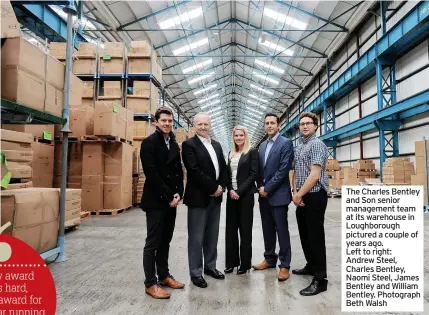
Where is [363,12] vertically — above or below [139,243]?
above

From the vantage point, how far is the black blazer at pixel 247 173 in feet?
10.0

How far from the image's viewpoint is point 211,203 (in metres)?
2.97

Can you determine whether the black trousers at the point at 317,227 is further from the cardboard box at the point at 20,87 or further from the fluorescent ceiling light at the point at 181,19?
the fluorescent ceiling light at the point at 181,19

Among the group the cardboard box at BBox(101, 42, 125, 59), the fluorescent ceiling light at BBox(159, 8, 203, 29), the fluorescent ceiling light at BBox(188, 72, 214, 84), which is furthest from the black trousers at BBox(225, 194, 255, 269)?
the fluorescent ceiling light at BBox(188, 72, 214, 84)

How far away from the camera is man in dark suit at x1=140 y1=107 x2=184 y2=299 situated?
8.35 feet

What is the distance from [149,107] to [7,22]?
234 inches

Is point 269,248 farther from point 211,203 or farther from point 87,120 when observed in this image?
point 87,120

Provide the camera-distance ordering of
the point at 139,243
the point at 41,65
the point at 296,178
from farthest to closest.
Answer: the point at 139,243, the point at 41,65, the point at 296,178

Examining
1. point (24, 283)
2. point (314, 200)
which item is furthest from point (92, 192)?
point (314, 200)

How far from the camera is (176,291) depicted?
2.66m

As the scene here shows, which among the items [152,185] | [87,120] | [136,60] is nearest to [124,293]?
[152,185]

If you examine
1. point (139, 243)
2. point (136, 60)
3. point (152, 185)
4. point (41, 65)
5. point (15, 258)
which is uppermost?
point (136, 60)

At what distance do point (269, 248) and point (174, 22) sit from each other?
Answer: 11.9 meters

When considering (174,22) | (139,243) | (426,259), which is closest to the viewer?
(426,259)
